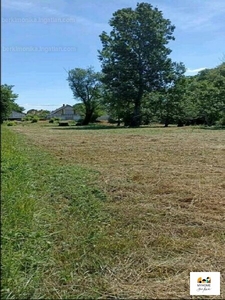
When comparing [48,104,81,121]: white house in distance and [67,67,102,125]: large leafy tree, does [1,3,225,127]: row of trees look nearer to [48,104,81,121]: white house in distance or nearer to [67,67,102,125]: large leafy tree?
[67,67,102,125]: large leafy tree

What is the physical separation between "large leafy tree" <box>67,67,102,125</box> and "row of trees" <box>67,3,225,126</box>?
45.6 feet

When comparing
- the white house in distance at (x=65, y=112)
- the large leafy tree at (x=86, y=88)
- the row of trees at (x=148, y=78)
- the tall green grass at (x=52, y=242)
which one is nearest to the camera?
the tall green grass at (x=52, y=242)

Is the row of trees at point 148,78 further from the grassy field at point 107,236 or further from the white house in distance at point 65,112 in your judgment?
the white house in distance at point 65,112

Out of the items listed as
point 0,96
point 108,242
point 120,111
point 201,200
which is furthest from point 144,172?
point 120,111

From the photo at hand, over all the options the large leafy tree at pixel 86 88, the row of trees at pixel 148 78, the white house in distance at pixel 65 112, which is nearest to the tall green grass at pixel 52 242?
the row of trees at pixel 148 78

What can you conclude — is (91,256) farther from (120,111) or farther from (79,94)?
(79,94)

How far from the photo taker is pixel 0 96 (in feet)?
4.46

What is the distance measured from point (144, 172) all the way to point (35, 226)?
3394 mm

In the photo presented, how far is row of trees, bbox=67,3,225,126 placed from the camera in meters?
30.0

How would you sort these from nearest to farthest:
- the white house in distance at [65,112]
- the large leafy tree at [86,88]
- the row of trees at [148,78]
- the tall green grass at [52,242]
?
the tall green grass at [52,242] < the row of trees at [148,78] < the large leafy tree at [86,88] < the white house in distance at [65,112]

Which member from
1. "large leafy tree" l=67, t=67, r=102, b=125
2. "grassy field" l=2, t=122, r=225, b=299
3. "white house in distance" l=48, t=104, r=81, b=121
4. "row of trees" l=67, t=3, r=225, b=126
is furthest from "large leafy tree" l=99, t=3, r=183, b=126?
"white house in distance" l=48, t=104, r=81, b=121

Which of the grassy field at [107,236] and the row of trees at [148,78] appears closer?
the grassy field at [107,236]

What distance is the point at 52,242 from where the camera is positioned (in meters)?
2.52

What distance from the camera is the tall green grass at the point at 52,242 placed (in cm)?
191
